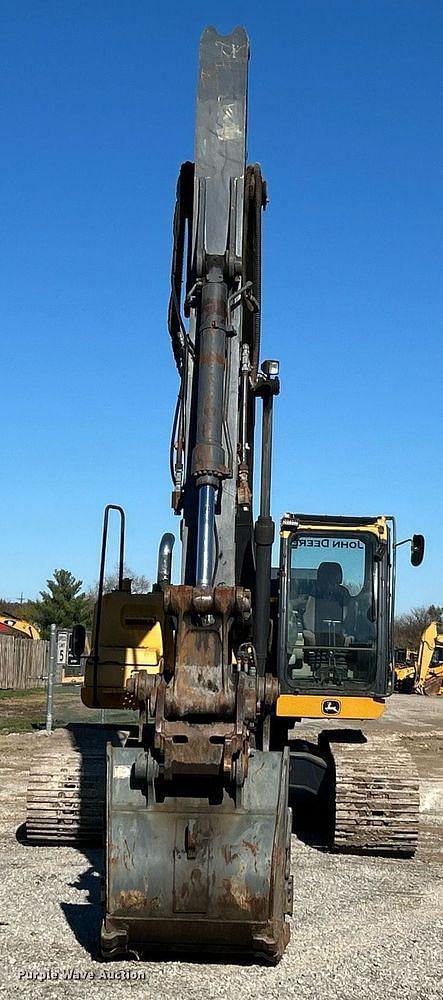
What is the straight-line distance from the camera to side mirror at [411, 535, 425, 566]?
9.40 m

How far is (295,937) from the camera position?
6.30 metres

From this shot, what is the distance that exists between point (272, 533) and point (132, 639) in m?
2.16

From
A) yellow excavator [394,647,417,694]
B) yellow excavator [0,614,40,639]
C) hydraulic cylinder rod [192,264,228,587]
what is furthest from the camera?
yellow excavator [0,614,40,639]

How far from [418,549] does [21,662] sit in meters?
26.3

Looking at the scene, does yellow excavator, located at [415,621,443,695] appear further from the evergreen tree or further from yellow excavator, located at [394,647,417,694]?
the evergreen tree

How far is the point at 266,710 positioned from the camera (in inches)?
237

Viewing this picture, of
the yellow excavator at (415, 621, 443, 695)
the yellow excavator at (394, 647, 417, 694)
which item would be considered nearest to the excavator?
the yellow excavator at (415, 621, 443, 695)

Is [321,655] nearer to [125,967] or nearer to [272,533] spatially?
[272,533]

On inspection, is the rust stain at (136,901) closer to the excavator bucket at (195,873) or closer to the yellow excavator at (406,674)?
the excavator bucket at (195,873)

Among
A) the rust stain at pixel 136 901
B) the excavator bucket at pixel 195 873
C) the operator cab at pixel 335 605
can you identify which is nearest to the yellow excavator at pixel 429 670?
the operator cab at pixel 335 605

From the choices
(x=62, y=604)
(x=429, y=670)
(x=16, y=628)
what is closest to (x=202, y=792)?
(x=429, y=670)

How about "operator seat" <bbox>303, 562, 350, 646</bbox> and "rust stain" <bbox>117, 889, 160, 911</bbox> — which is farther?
"operator seat" <bbox>303, 562, 350, 646</bbox>

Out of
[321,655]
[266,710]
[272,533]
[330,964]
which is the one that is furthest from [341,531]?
[330,964]

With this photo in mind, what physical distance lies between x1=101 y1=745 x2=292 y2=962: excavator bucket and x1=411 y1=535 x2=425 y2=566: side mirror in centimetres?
414
